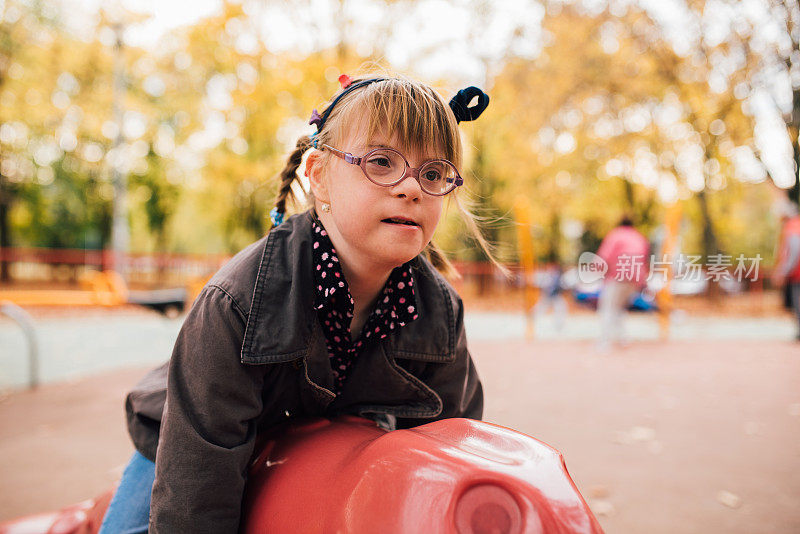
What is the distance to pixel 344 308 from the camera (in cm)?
137

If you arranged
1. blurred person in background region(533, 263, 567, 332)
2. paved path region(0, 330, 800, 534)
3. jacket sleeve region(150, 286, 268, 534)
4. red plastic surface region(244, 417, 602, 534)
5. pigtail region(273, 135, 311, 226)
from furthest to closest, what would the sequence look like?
blurred person in background region(533, 263, 567, 332)
paved path region(0, 330, 800, 534)
pigtail region(273, 135, 311, 226)
jacket sleeve region(150, 286, 268, 534)
red plastic surface region(244, 417, 602, 534)

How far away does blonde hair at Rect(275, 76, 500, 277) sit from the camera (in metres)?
1.22

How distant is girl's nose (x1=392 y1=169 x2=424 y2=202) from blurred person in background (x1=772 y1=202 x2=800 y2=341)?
746cm

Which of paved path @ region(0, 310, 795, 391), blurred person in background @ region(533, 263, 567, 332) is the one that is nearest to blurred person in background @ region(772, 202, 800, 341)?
paved path @ region(0, 310, 795, 391)

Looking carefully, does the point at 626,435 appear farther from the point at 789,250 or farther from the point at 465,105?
the point at 789,250

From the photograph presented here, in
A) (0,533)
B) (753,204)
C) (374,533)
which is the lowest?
(0,533)

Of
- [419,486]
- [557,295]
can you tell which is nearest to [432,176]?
[419,486]

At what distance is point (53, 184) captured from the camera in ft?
71.3

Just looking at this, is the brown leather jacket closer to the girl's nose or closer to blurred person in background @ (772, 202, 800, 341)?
the girl's nose

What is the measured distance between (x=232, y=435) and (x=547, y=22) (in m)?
14.7

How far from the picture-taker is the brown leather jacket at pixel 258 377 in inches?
45.7

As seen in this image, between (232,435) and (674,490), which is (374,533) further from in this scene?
(674,490)

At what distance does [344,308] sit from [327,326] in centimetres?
6

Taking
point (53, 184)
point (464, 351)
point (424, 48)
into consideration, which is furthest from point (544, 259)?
point (464, 351)
